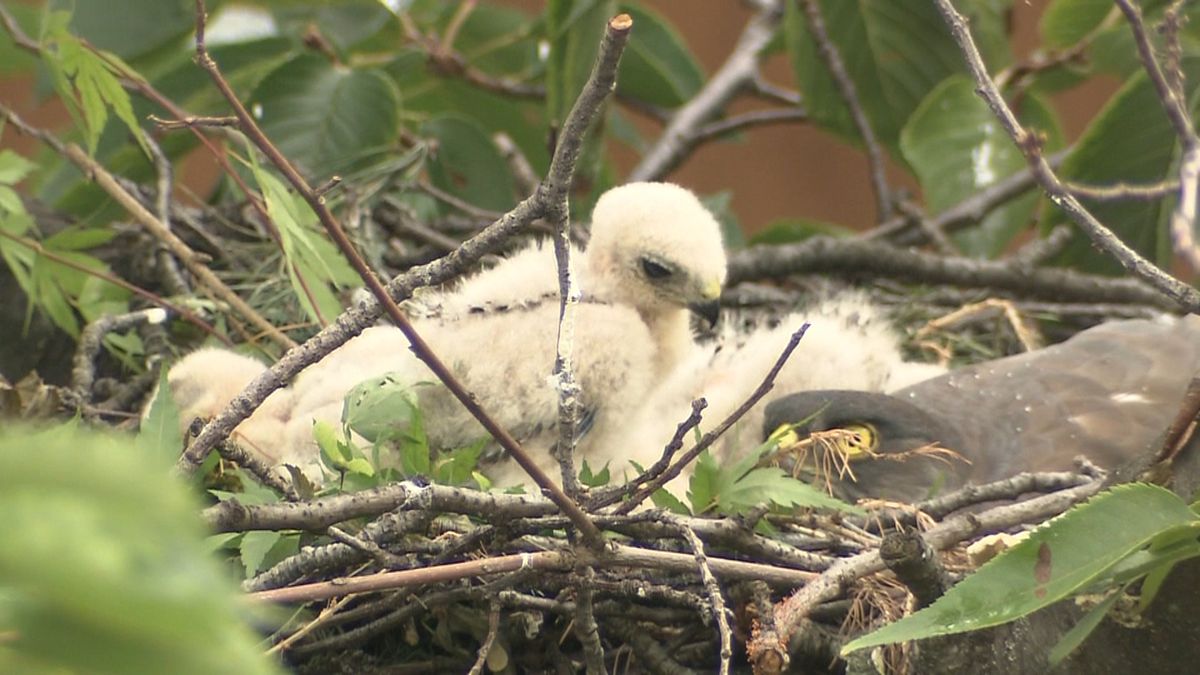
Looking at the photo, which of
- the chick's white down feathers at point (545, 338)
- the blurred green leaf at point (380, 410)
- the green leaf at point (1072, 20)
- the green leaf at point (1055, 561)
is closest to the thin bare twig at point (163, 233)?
the chick's white down feathers at point (545, 338)

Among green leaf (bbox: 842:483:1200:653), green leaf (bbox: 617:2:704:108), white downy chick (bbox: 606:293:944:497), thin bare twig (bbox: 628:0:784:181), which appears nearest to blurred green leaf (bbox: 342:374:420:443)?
white downy chick (bbox: 606:293:944:497)

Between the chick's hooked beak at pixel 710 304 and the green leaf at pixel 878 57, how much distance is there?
114 centimetres

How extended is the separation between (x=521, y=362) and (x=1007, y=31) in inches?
71.6

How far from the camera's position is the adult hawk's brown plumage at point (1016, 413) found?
1.49 meters

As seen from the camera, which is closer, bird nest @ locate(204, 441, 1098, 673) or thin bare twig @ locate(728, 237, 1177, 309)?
bird nest @ locate(204, 441, 1098, 673)

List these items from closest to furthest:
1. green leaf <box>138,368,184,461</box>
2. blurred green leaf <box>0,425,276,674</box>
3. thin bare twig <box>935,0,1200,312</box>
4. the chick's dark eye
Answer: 1. blurred green leaf <box>0,425,276,674</box>
2. thin bare twig <box>935,0,1200,312</box>
3. green leaf <box>138,368,184,461</box>
4. the chick's dark eye

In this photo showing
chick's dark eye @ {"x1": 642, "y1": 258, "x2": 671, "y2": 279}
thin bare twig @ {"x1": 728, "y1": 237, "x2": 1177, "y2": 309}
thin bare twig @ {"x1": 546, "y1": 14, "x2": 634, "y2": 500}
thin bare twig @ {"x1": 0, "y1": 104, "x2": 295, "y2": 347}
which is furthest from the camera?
thin bare twig @ {"x1": 728, "y1": 237, "x2": 1177, "y2": 309}

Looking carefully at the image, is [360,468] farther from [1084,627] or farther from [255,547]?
[1084,627]

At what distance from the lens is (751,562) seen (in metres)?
1.08

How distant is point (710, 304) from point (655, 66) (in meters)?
1.08

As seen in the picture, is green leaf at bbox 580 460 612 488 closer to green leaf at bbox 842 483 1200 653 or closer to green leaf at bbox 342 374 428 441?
green leaf at bbox 342 374 428 441

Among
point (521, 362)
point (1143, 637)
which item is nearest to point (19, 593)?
point (1143, 637)

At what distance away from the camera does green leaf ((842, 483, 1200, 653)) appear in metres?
0.75

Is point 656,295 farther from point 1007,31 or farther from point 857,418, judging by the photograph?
point 1007,31
